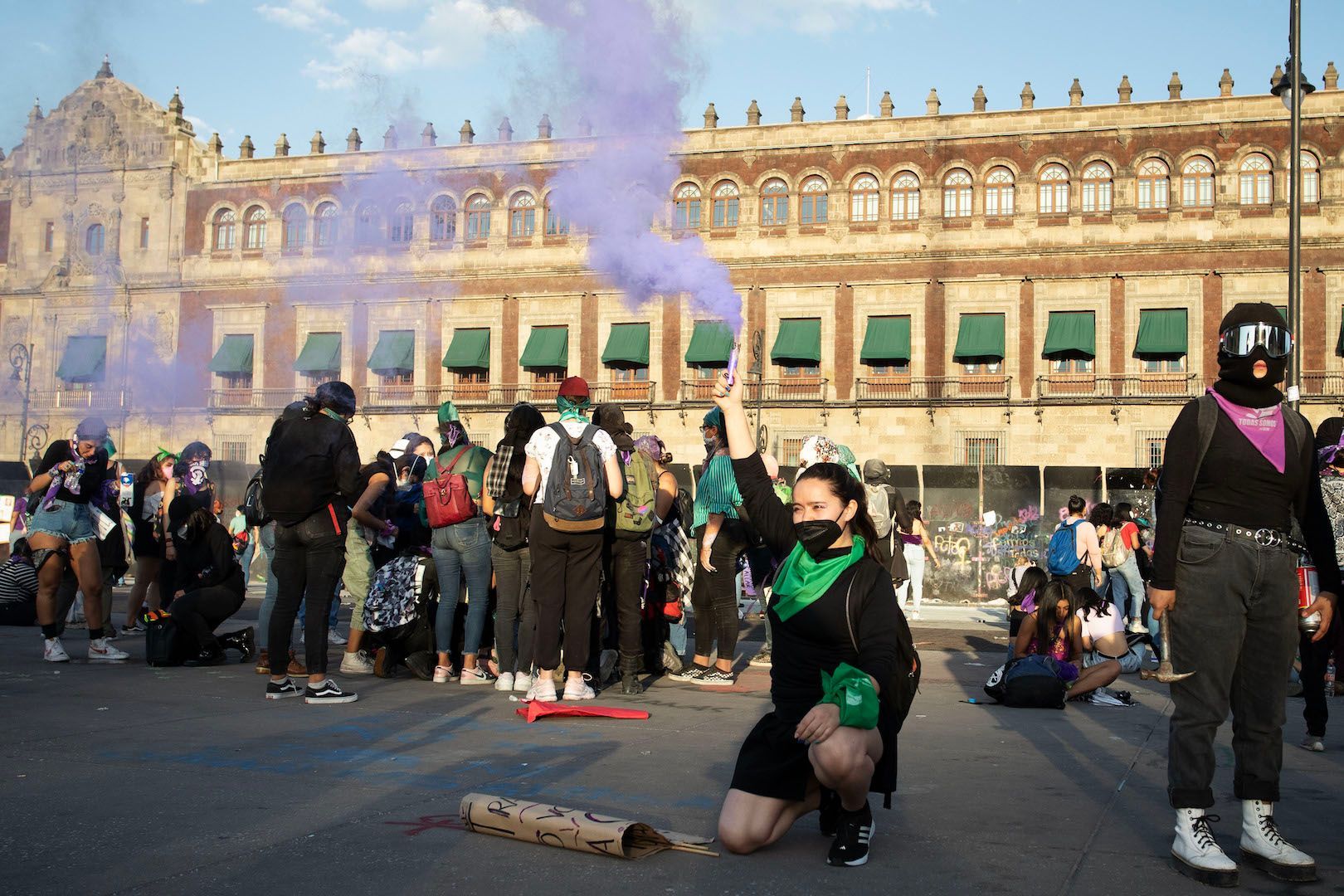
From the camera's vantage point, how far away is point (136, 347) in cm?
4225

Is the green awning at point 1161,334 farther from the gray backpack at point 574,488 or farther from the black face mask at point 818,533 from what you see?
the black face mask at point 818,533

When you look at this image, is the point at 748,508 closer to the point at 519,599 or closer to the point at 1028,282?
the point at 519,599

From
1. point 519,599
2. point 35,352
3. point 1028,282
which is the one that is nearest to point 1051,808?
point 519,599

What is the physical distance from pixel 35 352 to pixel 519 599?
122 feet

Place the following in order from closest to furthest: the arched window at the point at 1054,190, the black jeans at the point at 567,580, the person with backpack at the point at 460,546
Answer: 1. the black jeans at the point at 567,580
2. the person with backpack at the point at 460,546
3. the arched window at the point at 1054,190

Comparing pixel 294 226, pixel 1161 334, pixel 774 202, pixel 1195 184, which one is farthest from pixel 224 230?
pixel 1195 184

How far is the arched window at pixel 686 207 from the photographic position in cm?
3931

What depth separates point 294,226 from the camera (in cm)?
4078

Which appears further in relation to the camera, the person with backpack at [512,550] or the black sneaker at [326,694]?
the person with backpack at [512,550]

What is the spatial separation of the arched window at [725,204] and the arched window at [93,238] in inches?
843

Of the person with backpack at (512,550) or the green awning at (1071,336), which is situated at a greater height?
the green awning at (1071,336)

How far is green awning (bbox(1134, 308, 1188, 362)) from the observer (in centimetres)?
3534

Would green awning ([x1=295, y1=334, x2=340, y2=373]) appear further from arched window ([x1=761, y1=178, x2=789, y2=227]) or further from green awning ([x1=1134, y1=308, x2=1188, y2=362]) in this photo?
green awning ([x1=1134, y1=308, x2=1188, y2=362])

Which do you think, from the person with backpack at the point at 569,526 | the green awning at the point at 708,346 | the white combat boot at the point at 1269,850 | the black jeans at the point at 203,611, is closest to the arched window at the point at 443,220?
the green awning at the point at 708,346
